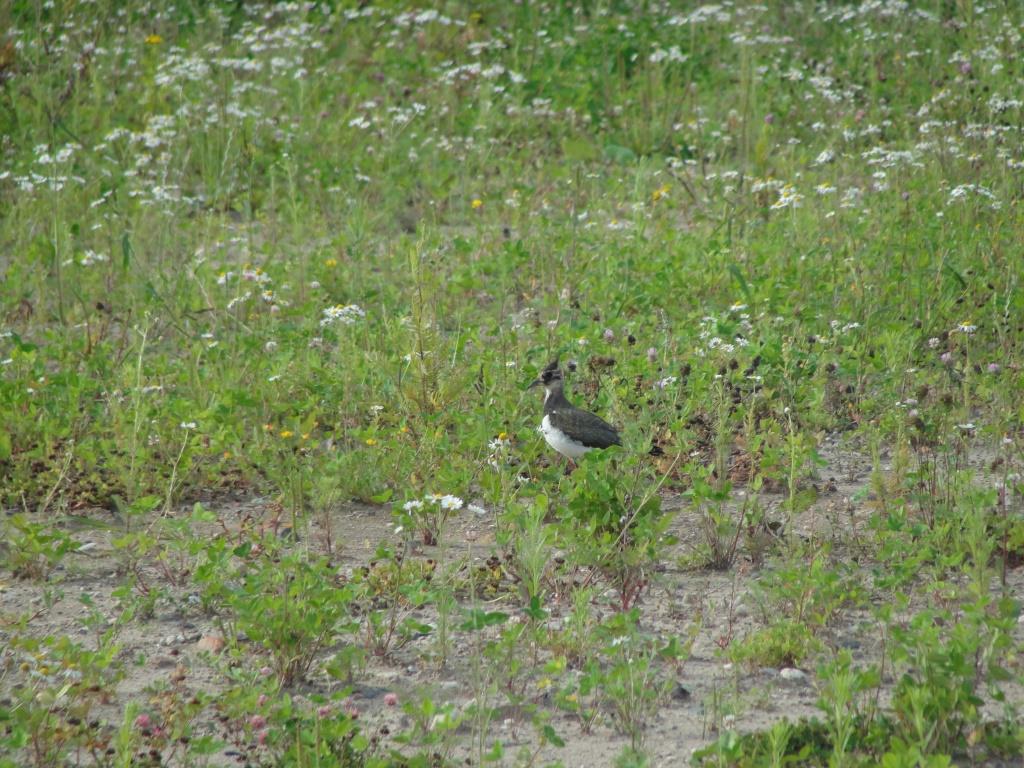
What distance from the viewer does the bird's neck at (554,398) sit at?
20.5 ft

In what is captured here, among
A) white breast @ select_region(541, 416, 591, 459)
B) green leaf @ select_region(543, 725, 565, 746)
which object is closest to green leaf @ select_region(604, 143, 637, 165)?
white breast @ select_region(541, 416, 591, 459)

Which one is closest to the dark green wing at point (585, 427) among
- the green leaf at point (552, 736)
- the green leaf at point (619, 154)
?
the green leaf at point (552, 736)

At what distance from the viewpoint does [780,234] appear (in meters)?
8.55

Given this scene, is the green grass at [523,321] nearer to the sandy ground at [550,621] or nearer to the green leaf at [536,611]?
the sandy ground at [550,621]

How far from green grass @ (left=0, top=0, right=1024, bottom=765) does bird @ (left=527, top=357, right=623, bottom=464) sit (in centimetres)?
15

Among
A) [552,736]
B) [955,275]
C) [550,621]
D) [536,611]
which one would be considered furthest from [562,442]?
[955,275]

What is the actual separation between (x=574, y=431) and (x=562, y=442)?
74mm

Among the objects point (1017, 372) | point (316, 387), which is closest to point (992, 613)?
point (1017, 372)

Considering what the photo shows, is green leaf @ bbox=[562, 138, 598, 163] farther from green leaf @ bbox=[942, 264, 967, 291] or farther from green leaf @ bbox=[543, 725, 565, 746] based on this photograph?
green leaf @ bbox=[543, 725, 565, 746]

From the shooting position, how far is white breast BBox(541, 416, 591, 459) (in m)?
5.94

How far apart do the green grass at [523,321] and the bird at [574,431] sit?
145mm

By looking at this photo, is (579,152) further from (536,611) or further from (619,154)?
(536,611)

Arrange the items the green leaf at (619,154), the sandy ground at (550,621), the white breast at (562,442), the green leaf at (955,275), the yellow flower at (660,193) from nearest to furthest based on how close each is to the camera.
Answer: the sandy ground at (550,621)
the white breast at (562,442)
the green leaf at (955,275)
the yellow flower at (660,193)
the green leaf at (619,154)

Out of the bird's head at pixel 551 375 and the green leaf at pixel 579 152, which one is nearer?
the bird's head at pixel 551 375
